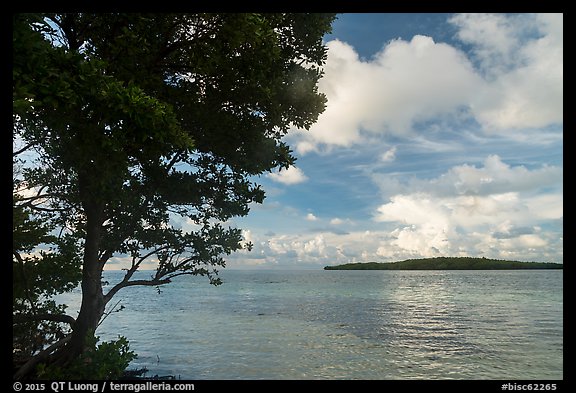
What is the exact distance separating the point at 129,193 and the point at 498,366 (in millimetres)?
23458

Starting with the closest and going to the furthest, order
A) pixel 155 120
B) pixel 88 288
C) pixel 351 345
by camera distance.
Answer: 1. pixel 155 120
2. pixel 88 288
3. pixel 351 345

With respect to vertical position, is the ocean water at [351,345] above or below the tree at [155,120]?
below

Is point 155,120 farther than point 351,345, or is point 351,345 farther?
point 351,345

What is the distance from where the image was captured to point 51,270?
14.5 meters

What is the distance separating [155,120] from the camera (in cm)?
724

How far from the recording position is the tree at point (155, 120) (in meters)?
7.39

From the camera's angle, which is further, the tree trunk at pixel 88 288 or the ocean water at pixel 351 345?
the ocean water at pixel 351 345

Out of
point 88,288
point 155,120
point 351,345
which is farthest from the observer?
point 351,345

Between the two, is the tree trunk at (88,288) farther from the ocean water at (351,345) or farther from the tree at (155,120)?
the ocean water at (351,345)

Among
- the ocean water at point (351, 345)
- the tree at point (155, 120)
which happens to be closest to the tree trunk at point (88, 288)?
the tree at point (155, 120)

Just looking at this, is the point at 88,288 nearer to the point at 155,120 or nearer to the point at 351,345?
the point at 155,120

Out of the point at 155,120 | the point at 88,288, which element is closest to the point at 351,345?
the point at 88,288

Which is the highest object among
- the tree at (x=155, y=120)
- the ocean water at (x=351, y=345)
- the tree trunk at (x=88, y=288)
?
the tree at (x=155, y=120)
